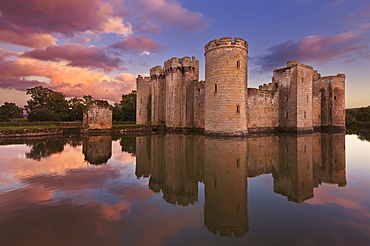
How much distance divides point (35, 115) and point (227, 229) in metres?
41.8

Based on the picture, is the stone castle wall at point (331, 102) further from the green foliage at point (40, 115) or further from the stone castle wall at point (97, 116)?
the green foliage at point (40, 115)

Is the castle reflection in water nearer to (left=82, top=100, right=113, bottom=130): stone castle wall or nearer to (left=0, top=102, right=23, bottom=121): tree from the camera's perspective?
(left=82, top=100, right=113, bottom=130): stone castle wall

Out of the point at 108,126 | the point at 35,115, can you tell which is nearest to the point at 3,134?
the point at 108,126

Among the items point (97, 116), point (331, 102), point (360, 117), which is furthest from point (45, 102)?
point (360, 117)

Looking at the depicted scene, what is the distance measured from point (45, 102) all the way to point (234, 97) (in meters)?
46.6

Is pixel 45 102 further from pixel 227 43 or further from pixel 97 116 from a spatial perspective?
pixel 227 43

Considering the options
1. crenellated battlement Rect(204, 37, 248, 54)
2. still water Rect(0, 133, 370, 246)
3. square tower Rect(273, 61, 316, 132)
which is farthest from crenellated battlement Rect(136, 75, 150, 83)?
still water Rect(0, 133, 370, 246)

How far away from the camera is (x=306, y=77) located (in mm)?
25453

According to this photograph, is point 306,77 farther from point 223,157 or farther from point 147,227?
point 147,227

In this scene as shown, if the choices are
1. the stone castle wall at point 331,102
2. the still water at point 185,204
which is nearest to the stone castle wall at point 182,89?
the stone castle wall at point 331,102

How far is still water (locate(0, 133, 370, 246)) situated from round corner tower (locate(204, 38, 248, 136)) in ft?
35.8

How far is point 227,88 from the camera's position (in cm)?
1959

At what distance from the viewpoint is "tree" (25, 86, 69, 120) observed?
4628 cm

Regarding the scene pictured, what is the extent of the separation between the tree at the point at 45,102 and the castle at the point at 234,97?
2222 centimetres
